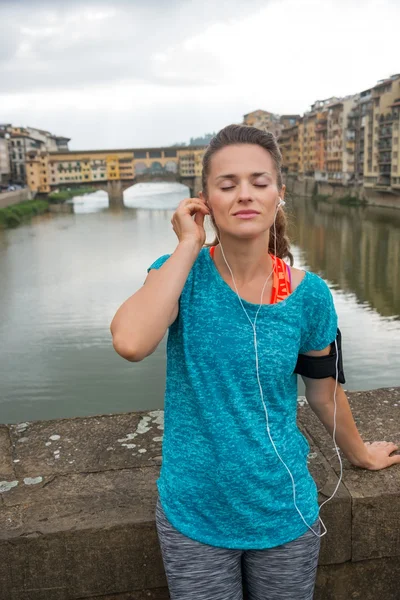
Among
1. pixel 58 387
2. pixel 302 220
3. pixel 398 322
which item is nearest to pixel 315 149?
pixel 302 220

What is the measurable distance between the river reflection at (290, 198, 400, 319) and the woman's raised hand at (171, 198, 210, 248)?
5088 millimetres

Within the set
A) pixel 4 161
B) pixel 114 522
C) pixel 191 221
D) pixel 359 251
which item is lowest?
pixel 359 251

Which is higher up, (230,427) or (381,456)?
(230,427)

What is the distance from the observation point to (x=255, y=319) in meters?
0.99

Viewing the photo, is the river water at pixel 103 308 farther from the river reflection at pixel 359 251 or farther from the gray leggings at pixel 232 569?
the gray leggings at pixel 232 569

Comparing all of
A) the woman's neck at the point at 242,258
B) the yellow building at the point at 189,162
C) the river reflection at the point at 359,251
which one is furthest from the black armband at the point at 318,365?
the yellow building at the point at 189,162

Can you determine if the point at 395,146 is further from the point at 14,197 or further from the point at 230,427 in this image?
the point at 230,427

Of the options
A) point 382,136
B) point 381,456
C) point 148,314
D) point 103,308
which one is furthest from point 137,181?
point 148,314

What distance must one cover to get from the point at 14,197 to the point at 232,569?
130ft

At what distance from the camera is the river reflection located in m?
12.3

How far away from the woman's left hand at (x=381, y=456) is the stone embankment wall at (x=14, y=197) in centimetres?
3496

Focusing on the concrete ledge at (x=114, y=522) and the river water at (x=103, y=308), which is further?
the river water at (x=103, y=308)

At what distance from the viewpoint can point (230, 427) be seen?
0.97 metres

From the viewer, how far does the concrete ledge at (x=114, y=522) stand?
3.88 feet
